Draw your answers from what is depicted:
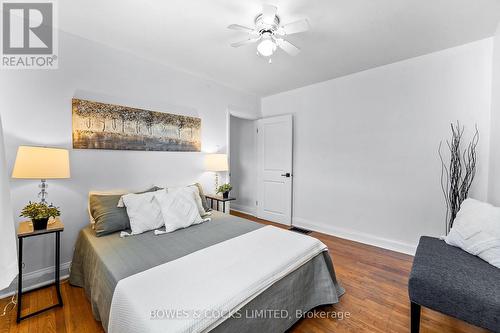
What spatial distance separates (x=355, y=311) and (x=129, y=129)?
3.09m

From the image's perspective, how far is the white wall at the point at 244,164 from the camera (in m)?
4.95

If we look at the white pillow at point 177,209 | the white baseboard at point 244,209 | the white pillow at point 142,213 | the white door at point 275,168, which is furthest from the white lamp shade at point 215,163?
the white baseboard at point 244,209

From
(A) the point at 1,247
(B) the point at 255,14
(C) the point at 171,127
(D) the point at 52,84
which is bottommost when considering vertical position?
(A) the point at 1,247

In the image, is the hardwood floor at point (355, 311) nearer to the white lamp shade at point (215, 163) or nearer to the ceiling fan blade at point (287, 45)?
the white lamp shade at point (215, 163)

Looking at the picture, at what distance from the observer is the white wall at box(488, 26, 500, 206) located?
7.34ft

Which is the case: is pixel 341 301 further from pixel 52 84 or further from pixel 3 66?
pixel 3 66

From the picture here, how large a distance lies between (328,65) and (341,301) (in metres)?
2.93

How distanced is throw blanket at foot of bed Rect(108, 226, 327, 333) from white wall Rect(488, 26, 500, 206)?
6.83 feet

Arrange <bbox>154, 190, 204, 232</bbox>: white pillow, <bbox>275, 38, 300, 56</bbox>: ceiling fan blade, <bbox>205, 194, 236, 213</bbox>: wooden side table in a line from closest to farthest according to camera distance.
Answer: <bbox>275, 38, 300, 56</bbox>: ceiling fan blade < <bbox>154, 190, 204, 232</bbox>: white pillow < <bbox>205, 194, 236, 213</bbox>: wooden side table

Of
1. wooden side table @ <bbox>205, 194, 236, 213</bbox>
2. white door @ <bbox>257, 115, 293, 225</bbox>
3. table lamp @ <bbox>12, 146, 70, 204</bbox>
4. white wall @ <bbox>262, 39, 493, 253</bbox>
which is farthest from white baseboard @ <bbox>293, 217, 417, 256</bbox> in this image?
table lamp @ <bbox>12, 146, 70, 204</bbox>

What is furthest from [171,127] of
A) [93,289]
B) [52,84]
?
[93,289]

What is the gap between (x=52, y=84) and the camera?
7.36 ft

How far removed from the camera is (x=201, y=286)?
1305 millimetres

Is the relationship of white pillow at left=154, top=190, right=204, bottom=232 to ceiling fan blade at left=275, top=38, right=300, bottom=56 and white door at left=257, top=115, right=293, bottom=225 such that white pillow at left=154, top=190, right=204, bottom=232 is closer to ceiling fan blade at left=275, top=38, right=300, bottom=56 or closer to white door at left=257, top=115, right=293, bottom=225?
ceiling fan blade at left=275, top=38, right=300, bottom=56
